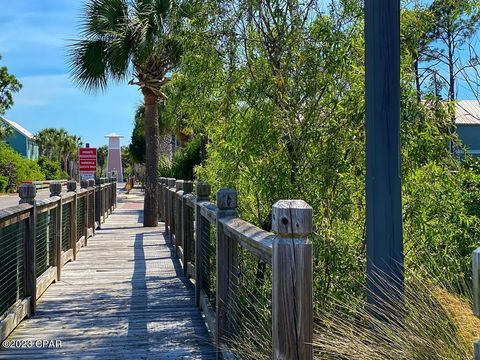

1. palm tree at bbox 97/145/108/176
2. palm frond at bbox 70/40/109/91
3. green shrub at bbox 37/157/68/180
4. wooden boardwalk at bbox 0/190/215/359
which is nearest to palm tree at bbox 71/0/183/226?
palm frond at bbox 70/40/109/91

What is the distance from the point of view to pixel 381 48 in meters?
3.21

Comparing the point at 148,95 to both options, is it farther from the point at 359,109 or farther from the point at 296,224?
the point at 296,224

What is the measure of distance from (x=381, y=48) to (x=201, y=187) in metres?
3.18

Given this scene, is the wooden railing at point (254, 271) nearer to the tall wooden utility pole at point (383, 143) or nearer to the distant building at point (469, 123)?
the tall wooden utility pole at point (383, 143)

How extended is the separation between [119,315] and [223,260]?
80.8 inches

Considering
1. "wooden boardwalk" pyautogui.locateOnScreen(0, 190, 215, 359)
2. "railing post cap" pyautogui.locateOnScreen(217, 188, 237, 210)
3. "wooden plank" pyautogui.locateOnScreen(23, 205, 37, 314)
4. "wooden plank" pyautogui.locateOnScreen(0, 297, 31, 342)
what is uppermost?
Result: "railing post cap" pyautogui.locateOnScreen(217, 188, 237, 210)

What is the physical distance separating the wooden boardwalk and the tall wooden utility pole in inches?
78.8

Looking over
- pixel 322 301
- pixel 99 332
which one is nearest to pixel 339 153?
pixel 322 301

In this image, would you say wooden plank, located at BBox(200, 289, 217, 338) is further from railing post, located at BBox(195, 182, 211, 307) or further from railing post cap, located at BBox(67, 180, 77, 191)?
railing post cap, located at BBox(67, 180, 77, 191)

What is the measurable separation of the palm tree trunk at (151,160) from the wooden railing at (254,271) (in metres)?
7.68

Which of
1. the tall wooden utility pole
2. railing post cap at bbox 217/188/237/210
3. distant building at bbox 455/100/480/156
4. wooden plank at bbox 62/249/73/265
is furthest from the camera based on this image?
wooden plank at bbox 62/249/73/265

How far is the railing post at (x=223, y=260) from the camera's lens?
4113 millimetres

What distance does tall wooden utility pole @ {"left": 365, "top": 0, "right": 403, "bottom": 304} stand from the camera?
3.14 m

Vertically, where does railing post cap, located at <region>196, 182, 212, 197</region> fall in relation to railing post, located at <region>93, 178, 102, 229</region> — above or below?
above
